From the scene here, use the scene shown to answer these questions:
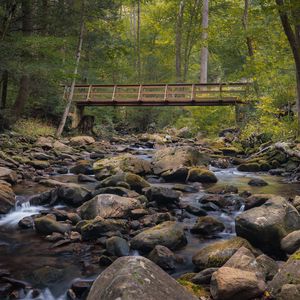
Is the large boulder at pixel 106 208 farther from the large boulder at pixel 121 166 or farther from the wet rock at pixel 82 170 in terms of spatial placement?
the wet rock at pixel 82 170

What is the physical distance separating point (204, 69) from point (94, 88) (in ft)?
23.7

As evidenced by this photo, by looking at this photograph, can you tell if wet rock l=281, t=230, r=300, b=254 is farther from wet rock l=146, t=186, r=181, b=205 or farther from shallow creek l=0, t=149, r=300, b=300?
wet rock l=146, t=186, r=181, b=205

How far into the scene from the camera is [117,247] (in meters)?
5.76

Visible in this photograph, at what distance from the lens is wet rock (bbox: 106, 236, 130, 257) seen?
5.72m

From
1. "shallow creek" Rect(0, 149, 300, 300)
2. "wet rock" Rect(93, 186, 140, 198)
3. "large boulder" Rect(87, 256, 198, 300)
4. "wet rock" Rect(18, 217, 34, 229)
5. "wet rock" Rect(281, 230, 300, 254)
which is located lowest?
"shallow creek" Rect(0, 149, 300, 300)

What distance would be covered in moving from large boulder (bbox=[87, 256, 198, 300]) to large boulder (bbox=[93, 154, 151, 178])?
772 cm

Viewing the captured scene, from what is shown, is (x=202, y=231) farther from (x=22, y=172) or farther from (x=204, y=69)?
(x=204, y=69)

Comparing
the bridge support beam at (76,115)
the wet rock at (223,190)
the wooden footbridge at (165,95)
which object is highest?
the wooden footbridge at (165,95)

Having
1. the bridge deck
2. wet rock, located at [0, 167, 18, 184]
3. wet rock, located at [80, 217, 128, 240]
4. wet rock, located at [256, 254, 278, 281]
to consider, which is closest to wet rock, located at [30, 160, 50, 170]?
wet rock, located at [0, 167, 18, 184]

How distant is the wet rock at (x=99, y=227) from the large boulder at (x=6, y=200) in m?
1.93

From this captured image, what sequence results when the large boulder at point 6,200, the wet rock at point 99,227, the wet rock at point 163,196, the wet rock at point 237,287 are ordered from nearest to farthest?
the wet rock at point 237,287
the wet rock at point 99,227
the large boulder at point 6,200
the wet rock at point 163,196

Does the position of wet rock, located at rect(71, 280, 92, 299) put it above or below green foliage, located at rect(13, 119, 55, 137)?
below

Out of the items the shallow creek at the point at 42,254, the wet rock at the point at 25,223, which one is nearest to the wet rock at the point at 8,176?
the shallow creek at the point at 42,254

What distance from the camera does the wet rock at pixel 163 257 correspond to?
5378mm
